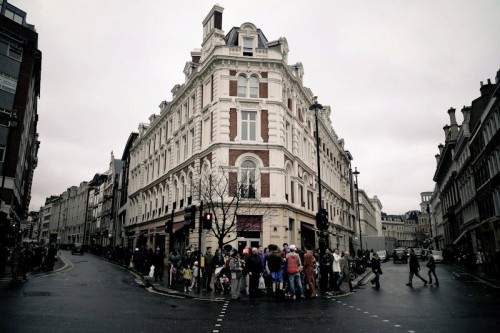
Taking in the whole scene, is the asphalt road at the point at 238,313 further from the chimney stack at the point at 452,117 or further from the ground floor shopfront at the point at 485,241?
A: the chimney stack at the point at 452,117

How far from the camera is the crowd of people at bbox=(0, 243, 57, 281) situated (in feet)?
60.3

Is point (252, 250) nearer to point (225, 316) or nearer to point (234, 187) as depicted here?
A: point (225, 316)

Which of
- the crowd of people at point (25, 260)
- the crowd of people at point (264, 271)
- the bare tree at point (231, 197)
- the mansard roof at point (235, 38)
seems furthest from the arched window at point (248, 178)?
the crowd of people at point (25, 260)

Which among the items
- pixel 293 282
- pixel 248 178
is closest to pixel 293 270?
pixel 293 282

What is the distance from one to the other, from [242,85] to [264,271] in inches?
649

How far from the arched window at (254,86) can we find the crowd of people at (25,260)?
55.5 ft

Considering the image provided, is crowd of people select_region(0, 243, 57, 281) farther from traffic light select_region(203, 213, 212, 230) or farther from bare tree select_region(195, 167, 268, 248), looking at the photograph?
bare tree select_region(195, 167, 268, 248)

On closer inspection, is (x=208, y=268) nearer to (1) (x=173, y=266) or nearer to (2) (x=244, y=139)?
(1) (x=173, y=266)

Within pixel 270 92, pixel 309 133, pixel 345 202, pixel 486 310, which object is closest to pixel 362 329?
pixel 486 310

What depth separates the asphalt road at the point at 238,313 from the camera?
8.29 meters

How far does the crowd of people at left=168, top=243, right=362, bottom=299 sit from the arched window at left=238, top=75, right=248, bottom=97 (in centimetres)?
1379

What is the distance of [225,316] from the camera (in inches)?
390

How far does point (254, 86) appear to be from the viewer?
92.7 ft

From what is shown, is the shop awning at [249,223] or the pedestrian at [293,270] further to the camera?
A: the shop awning at [249,223]
